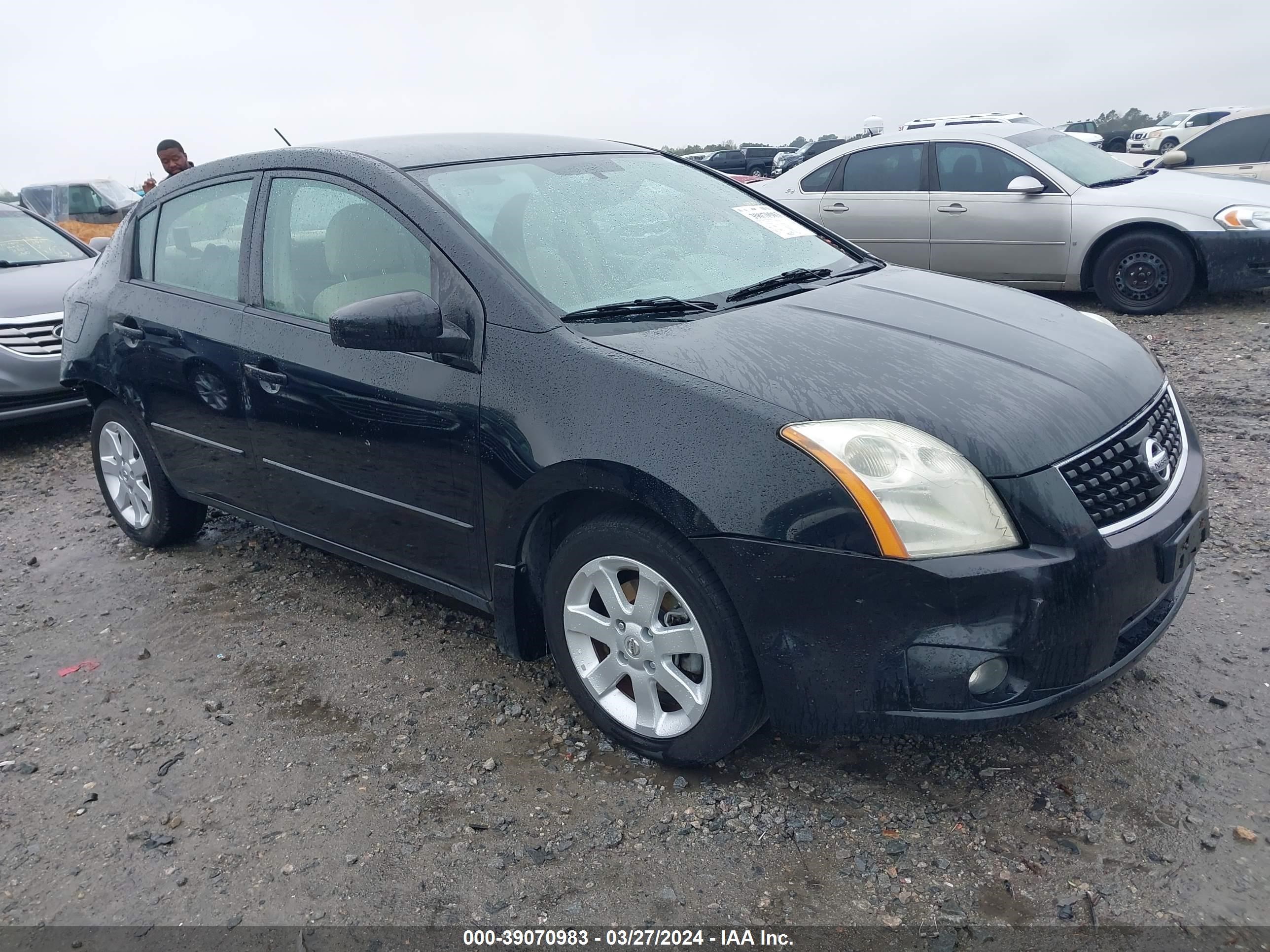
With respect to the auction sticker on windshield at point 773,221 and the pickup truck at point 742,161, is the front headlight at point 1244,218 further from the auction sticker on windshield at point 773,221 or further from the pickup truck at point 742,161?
the pickup truck at point 742,161

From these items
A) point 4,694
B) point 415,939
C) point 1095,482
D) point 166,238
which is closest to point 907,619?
point 1095,482

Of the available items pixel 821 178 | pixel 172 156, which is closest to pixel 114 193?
pixel 172 156

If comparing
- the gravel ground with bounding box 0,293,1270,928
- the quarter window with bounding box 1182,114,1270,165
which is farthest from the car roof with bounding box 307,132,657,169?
the quarter window with bounding box 1182,114,1270,165

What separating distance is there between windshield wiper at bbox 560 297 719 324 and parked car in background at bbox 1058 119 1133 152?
20978 millimetres

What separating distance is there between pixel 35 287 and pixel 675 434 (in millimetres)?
6104

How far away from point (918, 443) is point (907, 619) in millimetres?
399

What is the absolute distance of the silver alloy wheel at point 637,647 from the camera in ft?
8.50

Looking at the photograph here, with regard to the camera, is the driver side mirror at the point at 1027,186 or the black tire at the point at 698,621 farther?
the driver side mirror at the point at 1027,186

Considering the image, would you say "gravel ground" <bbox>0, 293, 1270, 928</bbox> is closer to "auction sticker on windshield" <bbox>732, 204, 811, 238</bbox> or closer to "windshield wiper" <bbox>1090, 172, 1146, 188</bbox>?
"auction sticker on windshield" <bbox>732, 204, 811, 238</bbox>

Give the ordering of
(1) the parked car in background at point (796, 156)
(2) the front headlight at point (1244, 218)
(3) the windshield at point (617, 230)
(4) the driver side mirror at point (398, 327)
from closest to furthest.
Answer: (4) the driver side mirror at point (398, 327) < (3) the windshield at point (617, 230) < (2) the front headlight at point (1244, 218) < (1) the parked car in background at point (796, 156)

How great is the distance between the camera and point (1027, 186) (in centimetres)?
768

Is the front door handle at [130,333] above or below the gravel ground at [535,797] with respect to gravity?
above

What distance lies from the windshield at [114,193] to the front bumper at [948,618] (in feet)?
62.7

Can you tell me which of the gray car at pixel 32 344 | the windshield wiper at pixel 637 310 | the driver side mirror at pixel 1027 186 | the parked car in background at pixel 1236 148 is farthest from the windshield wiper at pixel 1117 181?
the gray car at pixel 32 344
